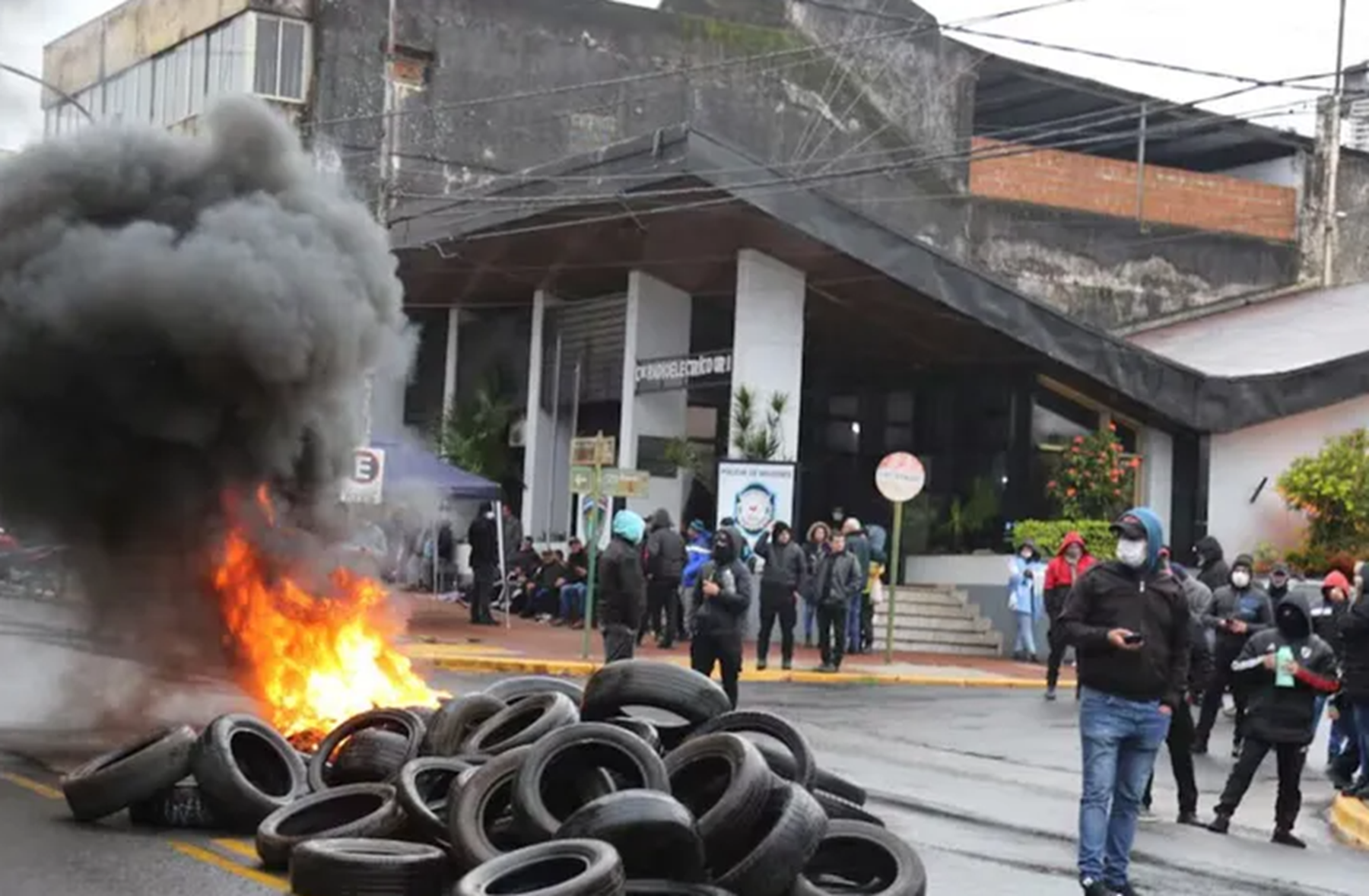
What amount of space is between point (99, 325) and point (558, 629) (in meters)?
16.2

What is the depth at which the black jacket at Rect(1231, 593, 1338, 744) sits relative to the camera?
442 inches

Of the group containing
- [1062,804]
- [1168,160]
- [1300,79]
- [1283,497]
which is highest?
[1168,160]

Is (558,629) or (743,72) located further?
(743,72)

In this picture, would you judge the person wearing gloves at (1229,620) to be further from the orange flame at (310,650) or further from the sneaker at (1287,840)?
the orange flame at (310,650)

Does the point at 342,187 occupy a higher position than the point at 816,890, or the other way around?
the point at 342,187

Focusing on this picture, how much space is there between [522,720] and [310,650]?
2.64 m

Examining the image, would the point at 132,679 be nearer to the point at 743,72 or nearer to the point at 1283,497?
the point at 1283,497

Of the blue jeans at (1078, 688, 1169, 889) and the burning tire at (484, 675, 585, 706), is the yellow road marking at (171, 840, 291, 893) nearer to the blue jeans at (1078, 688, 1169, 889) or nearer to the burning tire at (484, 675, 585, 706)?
the burning tire at (484, 675, 585, 706)

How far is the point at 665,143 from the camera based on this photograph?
25984mm

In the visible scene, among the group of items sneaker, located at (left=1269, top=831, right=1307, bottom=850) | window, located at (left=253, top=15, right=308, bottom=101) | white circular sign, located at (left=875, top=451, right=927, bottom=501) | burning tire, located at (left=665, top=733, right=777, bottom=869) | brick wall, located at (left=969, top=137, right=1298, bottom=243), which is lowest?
sneaker, located at (left=1269, top=831, right=1307, bottom=850)

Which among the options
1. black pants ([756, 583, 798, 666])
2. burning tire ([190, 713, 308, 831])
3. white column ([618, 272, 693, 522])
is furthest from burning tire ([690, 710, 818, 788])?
white column ([618, 272, 693, 522])

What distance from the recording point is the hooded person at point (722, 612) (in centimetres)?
1443

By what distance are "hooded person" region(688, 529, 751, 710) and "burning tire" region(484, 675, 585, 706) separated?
12.5 feet

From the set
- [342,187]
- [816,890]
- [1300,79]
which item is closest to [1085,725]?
[816,890]
